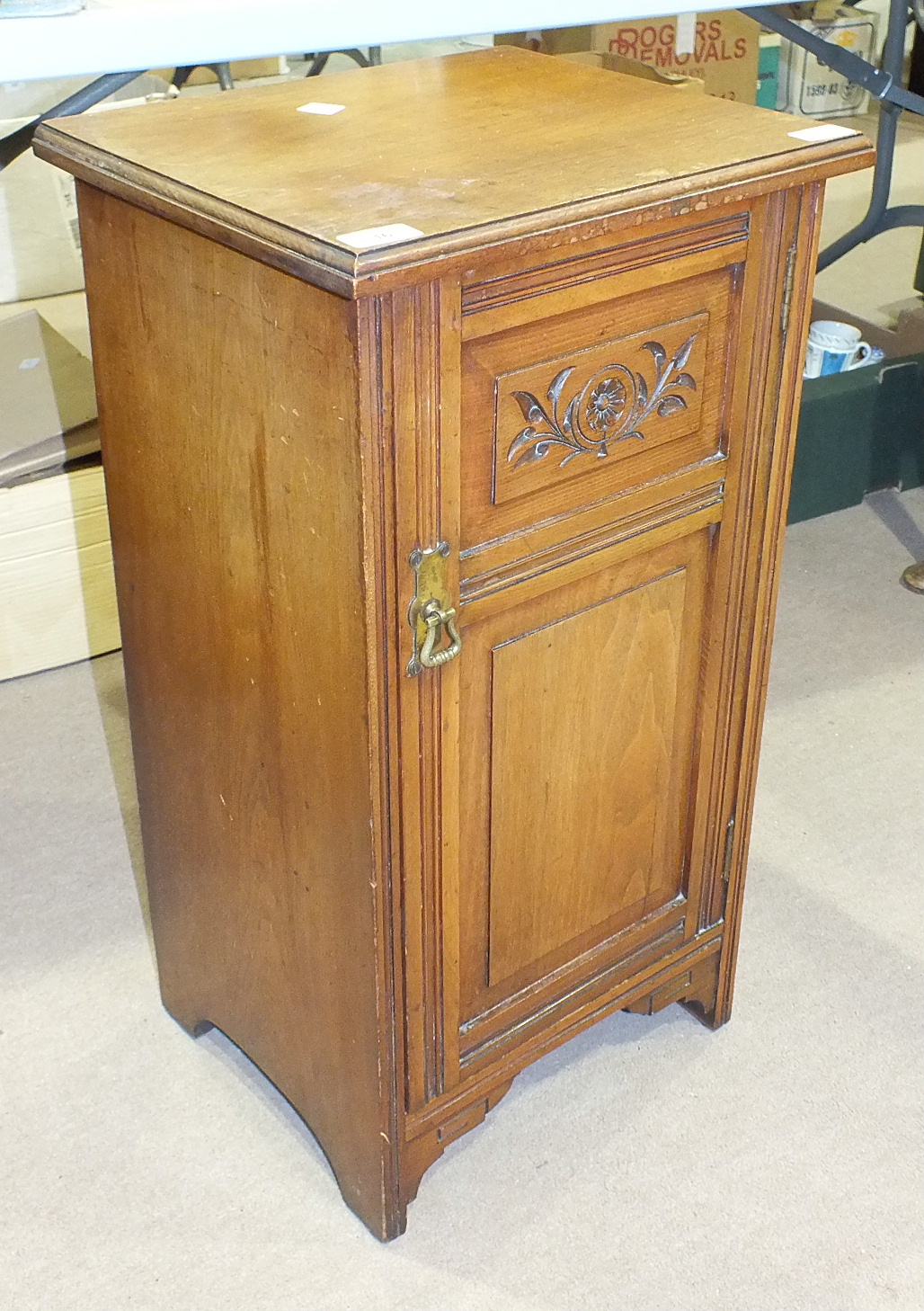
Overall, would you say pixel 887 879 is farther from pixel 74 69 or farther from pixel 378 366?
pixel 74 69

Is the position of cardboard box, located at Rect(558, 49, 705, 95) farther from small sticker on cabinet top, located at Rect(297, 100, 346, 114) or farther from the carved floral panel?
the carved floral panel

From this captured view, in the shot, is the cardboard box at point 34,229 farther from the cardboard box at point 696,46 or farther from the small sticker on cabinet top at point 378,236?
the small sticker on cabinet top at point 378,236

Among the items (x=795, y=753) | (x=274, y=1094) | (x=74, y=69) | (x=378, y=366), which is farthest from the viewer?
(x=795, y=753)

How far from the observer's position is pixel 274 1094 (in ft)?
5.36

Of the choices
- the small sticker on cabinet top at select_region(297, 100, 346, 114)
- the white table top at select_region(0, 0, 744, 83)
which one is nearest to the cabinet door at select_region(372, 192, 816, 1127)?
the small sticker on cabinet top at select_region(297, 100, 346, 114)

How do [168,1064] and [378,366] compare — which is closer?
[378,366]

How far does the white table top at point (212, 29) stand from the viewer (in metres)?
1.43

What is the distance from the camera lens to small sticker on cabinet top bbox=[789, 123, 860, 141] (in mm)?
1213

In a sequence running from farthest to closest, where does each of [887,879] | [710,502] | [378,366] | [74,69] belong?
[887,879] < [74,69] < [710,502] < [378,366]

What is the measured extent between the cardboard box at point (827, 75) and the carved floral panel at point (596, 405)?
375 cm

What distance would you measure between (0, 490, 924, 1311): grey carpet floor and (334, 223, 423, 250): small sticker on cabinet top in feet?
3.27

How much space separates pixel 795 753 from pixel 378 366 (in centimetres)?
135

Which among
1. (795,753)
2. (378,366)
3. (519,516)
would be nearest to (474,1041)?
(519,516)

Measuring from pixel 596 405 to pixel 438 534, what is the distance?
181 millimetres
